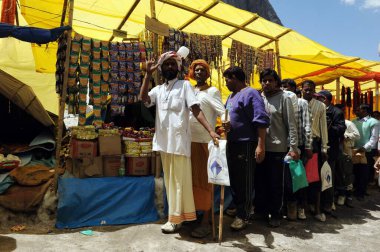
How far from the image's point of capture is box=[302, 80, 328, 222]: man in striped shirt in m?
4.51

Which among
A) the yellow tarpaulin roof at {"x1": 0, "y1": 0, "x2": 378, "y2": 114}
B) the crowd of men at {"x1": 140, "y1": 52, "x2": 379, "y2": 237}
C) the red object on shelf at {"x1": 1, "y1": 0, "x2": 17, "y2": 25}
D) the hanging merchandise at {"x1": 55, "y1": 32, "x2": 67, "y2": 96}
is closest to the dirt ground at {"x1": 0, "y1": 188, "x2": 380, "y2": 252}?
the crowd of men at {"x1": 140, "y1": 52, "x2": 379, "y2": 237}

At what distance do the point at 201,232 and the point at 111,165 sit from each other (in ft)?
5.07

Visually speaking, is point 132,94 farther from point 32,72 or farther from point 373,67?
point 373,67

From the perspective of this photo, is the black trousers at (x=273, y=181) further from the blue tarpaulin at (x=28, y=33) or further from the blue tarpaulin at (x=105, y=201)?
the blue tarpaulin at (x=28, y=33)

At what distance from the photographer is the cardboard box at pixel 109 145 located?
436 cm

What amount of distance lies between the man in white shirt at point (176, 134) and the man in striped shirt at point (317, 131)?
72.6 inches

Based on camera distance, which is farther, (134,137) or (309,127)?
(134,137)

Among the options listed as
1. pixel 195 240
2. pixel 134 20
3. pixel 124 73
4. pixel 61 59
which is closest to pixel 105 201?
pixel 195 240

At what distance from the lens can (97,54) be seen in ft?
15.3

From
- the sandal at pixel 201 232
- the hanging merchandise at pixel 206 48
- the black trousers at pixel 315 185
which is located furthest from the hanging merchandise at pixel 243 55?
the sandal at pixel 201 232

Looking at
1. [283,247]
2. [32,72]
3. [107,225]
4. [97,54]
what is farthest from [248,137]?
[32,72]

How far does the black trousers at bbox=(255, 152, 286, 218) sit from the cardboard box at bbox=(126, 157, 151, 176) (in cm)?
151

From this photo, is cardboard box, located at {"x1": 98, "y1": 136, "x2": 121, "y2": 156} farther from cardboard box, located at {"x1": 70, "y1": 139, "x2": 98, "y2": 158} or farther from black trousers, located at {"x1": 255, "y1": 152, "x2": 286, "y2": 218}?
black trousers, located at {"x1": 255, "y1": 152, "x2": 286, "y2": 218}

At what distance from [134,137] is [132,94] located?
77 centimetres
